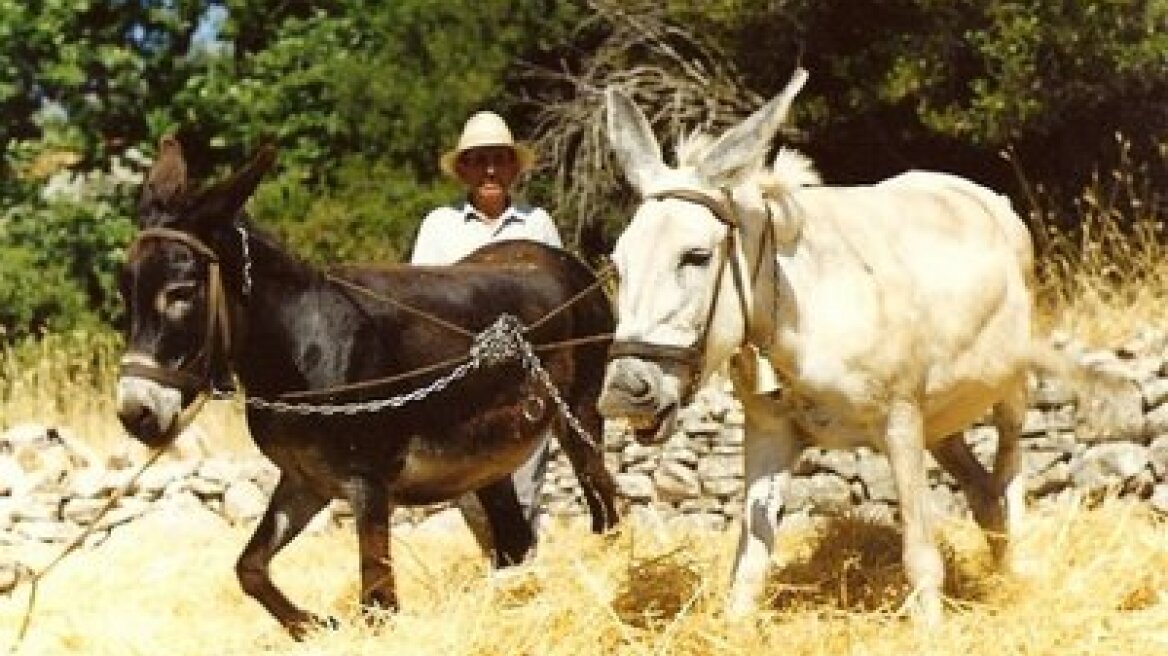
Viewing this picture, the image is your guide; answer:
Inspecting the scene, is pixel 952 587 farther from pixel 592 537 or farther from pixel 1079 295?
pixel 1079 295

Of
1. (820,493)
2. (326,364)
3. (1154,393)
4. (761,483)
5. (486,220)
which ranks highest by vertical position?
(486,220)

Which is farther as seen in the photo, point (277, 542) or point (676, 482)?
point (676, 482)

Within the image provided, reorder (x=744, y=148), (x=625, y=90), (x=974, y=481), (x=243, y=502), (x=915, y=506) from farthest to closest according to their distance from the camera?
(x=625, y=90), (x=243, y=502), (x=974, y=481), (x=915, y=506), (x=744, y=148)

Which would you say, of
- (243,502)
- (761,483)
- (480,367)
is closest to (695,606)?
(761,483)

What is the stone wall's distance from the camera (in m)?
7.80

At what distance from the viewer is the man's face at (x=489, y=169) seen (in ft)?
22.9

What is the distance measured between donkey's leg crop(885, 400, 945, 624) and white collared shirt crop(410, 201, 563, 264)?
253cm

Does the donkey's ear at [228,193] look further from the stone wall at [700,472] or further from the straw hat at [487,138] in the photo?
the stone wall at [700,472]

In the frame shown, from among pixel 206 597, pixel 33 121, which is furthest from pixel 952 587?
pixel 33 121

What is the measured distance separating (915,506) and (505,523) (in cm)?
219

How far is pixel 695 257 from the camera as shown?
14.2 feet

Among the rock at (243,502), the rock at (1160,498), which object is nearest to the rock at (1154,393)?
the rock at (1160,498)

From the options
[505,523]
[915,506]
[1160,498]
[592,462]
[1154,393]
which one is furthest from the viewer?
[1154,393]

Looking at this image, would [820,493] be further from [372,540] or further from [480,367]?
[372,540]
